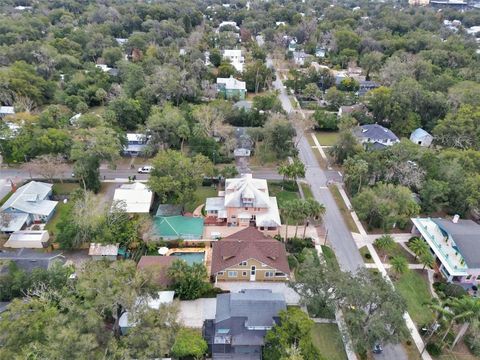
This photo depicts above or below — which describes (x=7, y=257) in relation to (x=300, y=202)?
below

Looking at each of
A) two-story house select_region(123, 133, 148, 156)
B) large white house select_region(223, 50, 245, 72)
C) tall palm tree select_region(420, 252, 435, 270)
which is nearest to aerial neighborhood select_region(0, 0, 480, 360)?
two-story house select_region(123, 133, 148, 156)

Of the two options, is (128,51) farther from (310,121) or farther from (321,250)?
(321,250)

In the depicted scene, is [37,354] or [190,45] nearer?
[37,354]

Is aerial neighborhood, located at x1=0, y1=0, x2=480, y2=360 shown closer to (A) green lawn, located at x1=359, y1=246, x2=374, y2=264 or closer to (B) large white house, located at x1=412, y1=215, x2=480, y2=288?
(A) green lawn, located at x1=359, y1=246, x2=374, y2=264

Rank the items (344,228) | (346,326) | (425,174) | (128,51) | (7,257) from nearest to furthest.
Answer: (346,326), (7,257), (344,228), (425,174), (128,51)

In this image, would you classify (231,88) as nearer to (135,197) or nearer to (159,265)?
(135,197)

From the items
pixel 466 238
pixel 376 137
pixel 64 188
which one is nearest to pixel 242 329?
pixel 466 238

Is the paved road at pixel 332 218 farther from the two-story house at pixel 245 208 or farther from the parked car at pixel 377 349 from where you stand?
the parked car at pixel 377 349

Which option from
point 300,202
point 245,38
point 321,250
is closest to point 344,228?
point 321,250
